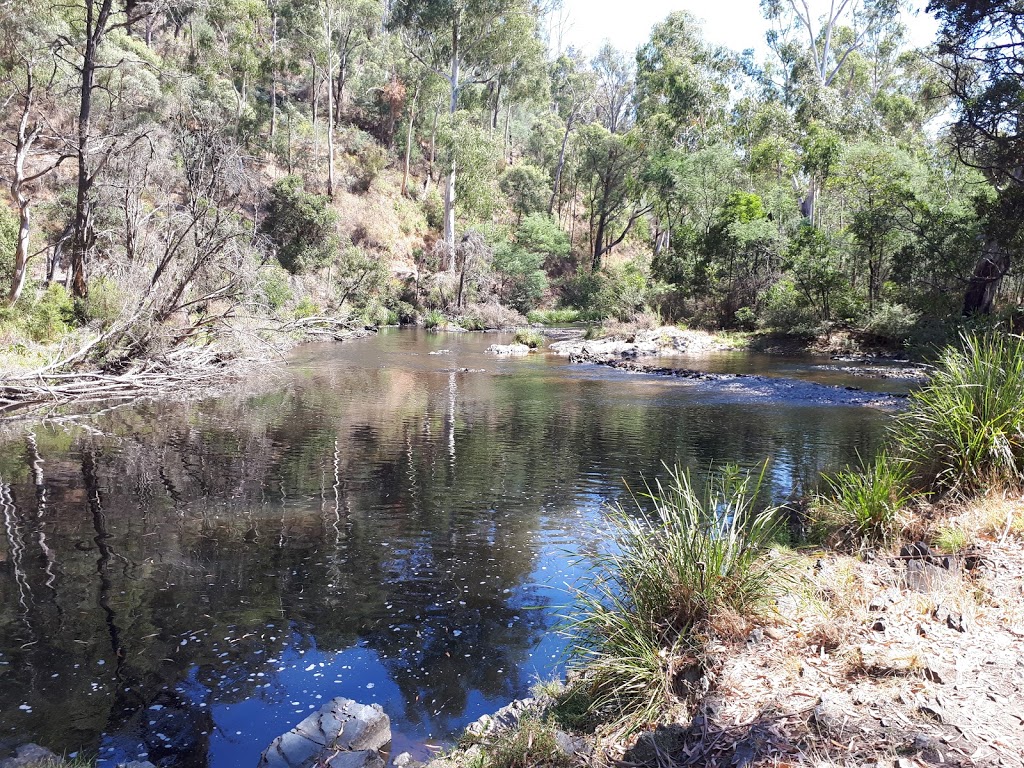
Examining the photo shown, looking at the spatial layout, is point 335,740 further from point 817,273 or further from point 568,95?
point 568,95

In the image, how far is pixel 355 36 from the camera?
5150cm

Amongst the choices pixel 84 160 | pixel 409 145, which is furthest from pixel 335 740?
pixel 409 145

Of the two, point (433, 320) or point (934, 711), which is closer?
point (934, 711)

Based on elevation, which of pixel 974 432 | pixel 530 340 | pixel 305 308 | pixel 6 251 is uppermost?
pixel 6 251

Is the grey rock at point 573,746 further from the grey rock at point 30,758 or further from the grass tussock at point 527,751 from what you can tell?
the grey rock at point 30,758

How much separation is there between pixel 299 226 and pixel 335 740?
38162 mm

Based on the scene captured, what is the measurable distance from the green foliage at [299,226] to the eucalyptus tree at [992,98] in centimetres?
2890

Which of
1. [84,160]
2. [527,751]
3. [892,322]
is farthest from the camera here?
[892,322]

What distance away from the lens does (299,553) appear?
686 centimetres

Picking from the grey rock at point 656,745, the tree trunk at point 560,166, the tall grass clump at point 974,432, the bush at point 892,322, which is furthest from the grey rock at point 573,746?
the tree trunk at point 560,166

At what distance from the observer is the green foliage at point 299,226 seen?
38719 millimetres

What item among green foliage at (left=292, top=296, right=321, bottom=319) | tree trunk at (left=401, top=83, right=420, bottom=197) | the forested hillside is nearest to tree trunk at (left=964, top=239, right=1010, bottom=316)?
the forested hillside

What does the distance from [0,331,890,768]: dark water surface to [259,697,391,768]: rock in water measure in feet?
0.82

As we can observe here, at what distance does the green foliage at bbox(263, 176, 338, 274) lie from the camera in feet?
127
